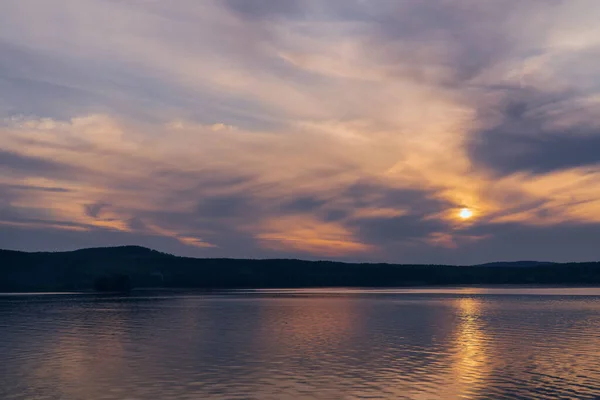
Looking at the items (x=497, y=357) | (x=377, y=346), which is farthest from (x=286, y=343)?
(x=497, y=357)

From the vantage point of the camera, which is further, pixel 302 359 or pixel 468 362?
pixel 302 359

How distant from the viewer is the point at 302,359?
163ft

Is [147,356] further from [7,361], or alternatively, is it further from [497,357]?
[497,357]

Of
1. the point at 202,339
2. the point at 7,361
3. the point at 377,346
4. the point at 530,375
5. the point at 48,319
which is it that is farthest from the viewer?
the point at 48,319

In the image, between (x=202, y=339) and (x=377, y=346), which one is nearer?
(x=377, y=346)

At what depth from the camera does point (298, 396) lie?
36.3m

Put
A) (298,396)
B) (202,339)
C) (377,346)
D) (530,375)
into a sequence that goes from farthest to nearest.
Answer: (202,339), (377,346), (530,375), (298,396)

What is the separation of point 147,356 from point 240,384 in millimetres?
14896

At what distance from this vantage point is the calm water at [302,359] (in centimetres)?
3791

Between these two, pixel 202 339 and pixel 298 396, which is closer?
pixel 298 396

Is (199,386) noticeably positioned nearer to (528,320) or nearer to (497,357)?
(497,357)

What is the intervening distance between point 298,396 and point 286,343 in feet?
78.1

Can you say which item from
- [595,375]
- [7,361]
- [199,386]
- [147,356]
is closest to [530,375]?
[595,375]

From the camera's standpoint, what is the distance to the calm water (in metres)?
37.9
